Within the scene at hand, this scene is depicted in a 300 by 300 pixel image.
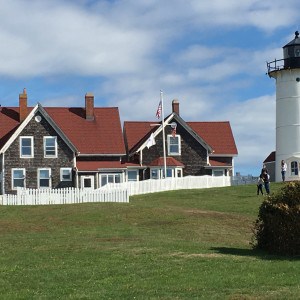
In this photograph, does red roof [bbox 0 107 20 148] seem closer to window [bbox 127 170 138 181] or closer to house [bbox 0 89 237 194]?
house [bbox 0 89 237 194]

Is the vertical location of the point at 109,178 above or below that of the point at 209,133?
below

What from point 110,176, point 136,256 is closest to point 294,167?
point 110,176

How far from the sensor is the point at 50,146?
6181 centimetres

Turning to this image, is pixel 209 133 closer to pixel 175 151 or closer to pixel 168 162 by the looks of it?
pixel 175 151

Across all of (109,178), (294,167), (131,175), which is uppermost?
(294,167)

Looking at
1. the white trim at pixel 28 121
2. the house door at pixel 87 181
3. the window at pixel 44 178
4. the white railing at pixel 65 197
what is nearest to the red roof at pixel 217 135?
the house door at pixel 87 181

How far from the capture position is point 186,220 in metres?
33.5

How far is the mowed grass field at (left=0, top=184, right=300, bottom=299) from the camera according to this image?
54.7 ft

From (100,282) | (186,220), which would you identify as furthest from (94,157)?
(100,282)

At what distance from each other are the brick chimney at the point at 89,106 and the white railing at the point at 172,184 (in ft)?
38.1

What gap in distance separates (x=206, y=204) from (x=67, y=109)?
27682 mm

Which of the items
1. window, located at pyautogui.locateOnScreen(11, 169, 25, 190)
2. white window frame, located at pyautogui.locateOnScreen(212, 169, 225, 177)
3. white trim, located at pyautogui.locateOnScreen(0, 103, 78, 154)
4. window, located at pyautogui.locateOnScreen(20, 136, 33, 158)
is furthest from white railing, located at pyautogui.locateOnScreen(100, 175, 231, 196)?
window, located at pyautogui.locateOnScreen(11, 169, 25, 190)

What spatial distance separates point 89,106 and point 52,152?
6130mm

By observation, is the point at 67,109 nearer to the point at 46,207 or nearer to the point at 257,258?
the point at 46,207
